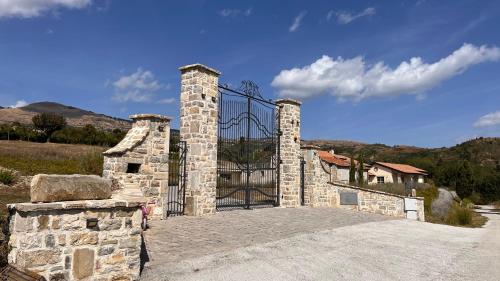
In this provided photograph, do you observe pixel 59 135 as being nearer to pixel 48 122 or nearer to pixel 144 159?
pixel 48 122

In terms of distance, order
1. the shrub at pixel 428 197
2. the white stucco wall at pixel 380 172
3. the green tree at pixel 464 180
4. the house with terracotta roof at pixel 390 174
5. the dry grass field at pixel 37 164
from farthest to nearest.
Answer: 1. the white stucco wall at pixel 380 172
2. the house with terracotta roof at pixel 390 174
3. the green tree at pixel 464 180
4. the shrub at pixel 428 197
5. the dry grass field at pixel 37 164

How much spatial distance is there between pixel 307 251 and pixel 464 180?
3820 cm

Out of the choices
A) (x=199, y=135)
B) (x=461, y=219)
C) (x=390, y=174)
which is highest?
(x=199, y=135)

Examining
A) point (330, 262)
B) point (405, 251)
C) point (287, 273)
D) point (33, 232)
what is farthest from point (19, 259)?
point (405, 251)

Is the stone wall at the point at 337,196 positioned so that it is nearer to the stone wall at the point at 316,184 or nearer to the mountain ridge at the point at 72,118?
the stone wall at the point at 316,184

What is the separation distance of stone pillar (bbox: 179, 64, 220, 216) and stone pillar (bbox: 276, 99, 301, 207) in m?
A: 4.28

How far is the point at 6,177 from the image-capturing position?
13.2 m

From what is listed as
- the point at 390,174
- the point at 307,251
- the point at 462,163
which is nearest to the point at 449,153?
the point at 390,174

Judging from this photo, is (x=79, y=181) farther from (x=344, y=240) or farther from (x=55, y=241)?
(x=344, y=240)

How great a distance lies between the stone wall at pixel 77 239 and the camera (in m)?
4.07

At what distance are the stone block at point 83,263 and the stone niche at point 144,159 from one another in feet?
13.5

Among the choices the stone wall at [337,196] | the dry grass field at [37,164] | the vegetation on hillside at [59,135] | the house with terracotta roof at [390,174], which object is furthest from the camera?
the house with terracotta roof at [390,174]

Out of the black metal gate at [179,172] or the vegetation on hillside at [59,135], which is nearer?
the black metal gate at [179,172]

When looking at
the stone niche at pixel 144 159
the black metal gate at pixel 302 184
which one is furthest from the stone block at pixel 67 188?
the black metal gate at pixel 302 184
